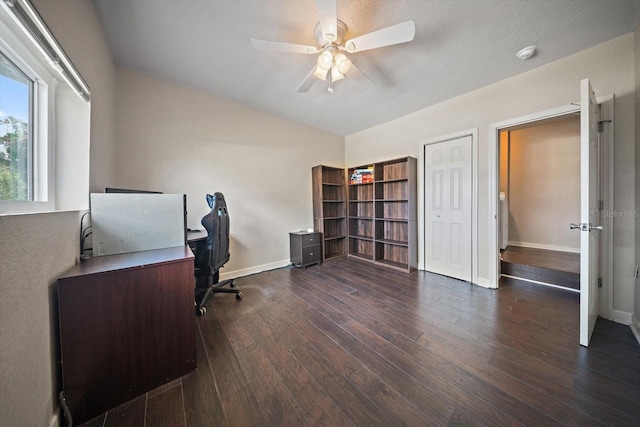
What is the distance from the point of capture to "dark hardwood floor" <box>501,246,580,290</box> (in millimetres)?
2486

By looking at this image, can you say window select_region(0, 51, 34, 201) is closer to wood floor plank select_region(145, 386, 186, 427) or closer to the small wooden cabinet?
wood floor plank select_region(145, 386, 186, 427)

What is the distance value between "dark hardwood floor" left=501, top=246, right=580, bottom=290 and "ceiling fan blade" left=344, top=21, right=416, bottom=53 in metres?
3.17

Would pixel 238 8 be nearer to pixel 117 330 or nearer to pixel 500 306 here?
pixel 117 330

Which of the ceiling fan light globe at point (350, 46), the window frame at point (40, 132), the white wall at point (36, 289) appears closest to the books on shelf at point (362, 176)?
the ceiling fan light globe at point (350, 46)

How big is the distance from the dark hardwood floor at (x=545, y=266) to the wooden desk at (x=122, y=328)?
3.83m

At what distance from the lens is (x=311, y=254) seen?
362 centimetres

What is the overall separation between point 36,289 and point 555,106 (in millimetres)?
4113

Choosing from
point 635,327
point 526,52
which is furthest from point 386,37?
point 635,327

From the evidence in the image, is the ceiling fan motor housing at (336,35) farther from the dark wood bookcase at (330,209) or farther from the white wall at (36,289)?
the dark wood bookcase at (330,209)

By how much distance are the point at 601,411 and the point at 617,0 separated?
2.70 metres

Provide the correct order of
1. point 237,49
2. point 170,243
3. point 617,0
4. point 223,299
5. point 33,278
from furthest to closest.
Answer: point 223,299
point 237,49
point 170,243
point 617,0
point 33,278

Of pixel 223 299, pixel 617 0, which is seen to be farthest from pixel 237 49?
pixel 617 0

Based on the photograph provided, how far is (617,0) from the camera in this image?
151cm

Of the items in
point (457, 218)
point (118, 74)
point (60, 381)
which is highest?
point (118, 74)
